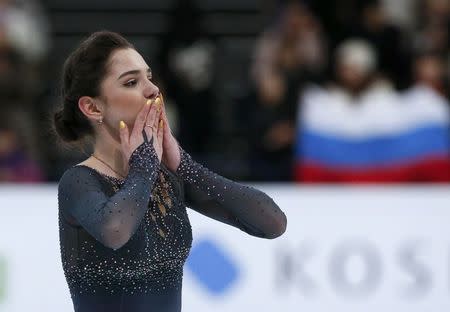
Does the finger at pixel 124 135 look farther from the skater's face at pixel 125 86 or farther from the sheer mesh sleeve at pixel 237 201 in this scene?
the sheer mesh sleeve at pixel 237 201

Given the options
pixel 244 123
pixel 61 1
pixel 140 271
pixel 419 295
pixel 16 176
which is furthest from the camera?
pixel 61 1

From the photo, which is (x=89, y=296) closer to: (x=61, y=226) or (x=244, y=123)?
(x=61, y=226)

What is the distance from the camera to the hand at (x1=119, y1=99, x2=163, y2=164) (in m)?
2.56

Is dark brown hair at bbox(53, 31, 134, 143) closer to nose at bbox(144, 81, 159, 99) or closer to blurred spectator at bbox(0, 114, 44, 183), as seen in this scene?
nose at bbox(144, 81, 159, 99)

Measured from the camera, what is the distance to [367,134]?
7.24m

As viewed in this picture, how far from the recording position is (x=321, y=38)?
324 inches

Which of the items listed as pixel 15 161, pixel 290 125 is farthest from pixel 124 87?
pixel 290 125

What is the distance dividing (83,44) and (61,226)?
0.46m

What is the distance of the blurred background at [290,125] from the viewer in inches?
238

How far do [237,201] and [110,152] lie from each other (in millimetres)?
349

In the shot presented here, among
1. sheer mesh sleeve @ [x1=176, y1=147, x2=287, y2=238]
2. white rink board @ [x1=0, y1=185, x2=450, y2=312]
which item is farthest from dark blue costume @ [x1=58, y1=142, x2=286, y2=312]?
white rink board @ [x1=0, y1=185, x2=450, y2=312]

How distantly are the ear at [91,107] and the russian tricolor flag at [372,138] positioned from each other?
4.63m

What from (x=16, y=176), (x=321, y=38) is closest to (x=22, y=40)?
(x=16, y=176)

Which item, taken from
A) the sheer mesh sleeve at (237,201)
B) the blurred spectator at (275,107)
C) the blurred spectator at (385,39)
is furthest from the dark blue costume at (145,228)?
the blurred spectator at (385,39)
